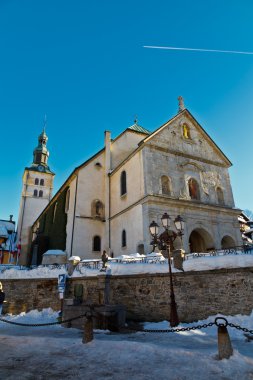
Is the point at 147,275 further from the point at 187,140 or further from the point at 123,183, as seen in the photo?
the point at 187,140

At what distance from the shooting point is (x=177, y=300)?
12.8 m

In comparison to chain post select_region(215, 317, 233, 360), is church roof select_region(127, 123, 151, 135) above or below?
above

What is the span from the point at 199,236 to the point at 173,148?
961cm

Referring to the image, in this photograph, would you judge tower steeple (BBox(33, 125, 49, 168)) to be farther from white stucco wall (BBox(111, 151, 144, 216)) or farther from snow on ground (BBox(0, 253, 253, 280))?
snow on ground (BBox(0, 253, 253, 280))

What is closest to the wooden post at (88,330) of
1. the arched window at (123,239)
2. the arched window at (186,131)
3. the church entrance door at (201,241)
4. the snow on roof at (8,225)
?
the arched window at (123,239)

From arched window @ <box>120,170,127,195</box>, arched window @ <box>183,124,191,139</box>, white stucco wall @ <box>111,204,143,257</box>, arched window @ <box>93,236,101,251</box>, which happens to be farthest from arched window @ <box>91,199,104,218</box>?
arched window @ <box>183,124,191,139</box>

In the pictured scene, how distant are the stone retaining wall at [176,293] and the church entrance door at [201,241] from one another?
36.9 feet

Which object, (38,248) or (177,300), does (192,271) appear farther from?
(38,248)

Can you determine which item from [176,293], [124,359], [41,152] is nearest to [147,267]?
[176,293]

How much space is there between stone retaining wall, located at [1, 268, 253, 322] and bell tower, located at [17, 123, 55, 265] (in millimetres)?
34219

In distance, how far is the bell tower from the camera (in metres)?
49.9

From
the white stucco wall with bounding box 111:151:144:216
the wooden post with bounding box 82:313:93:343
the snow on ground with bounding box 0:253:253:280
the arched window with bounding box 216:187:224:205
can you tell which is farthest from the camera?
the arched window with bounding box 216:187:224:205

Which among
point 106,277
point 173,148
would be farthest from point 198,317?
point 173,148

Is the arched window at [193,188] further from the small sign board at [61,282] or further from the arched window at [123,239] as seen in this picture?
the small sign board at [61,282]
